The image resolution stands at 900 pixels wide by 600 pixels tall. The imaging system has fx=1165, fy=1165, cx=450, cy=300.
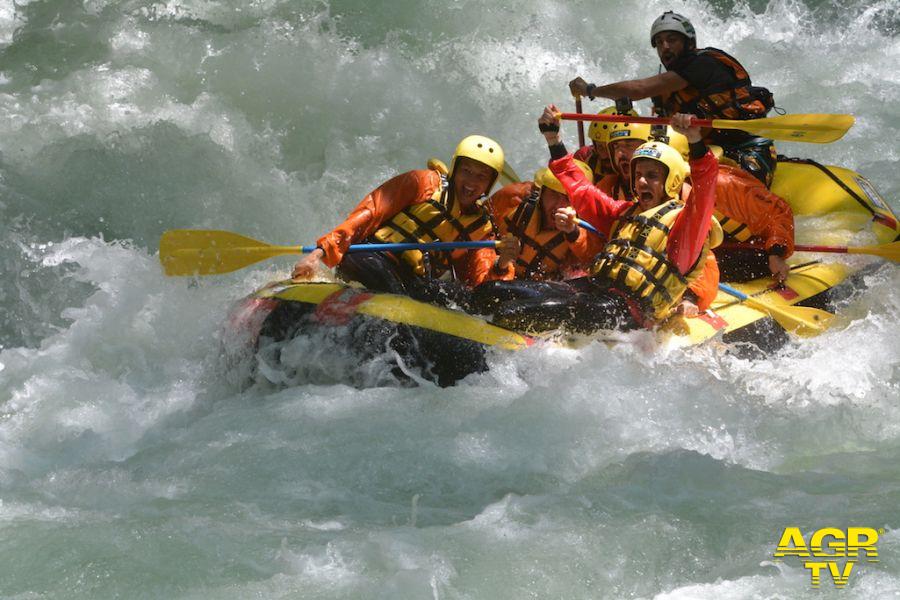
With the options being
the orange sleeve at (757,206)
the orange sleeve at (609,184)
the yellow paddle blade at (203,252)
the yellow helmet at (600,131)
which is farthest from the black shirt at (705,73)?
the yellow paddle blade at (203,252)

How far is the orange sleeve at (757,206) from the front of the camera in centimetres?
561

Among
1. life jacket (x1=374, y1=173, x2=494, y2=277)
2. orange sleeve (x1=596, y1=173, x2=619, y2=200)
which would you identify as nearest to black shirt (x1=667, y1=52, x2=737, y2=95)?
orange sleeve (x1=596, y1=173, x2=619, y2=200)

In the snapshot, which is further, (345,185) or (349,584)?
(345,185)

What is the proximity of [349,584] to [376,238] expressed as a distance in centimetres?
209

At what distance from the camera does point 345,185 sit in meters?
7.68

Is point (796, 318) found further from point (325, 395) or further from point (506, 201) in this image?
point (325, 395)

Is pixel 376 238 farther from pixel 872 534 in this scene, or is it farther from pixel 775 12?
pixel 775 12

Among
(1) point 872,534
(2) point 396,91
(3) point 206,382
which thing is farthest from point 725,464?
(2) point 396,91

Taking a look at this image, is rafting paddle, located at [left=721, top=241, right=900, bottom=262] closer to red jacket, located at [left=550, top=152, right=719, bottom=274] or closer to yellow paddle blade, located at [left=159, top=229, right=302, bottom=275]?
red jacket, located at [left=550, top=152, right=719, bottom=274]

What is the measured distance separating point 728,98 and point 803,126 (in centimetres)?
105

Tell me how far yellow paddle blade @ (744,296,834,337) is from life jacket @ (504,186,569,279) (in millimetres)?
935

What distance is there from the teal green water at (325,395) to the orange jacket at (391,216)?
1.78 ft

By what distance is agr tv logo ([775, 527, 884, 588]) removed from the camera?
12.2 ft

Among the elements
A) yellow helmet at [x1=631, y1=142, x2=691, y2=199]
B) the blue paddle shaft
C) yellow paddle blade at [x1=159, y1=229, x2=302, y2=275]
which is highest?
yellow helmet at [x1=631, y1=142, x2=691, y2=199]
